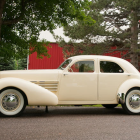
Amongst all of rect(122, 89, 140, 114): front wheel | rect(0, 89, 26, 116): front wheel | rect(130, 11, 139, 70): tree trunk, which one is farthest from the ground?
rect(130, 11, 139, 70): tree trunk

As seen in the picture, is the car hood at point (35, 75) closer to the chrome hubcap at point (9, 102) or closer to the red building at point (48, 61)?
the chrome hubcap at point (9, 102)

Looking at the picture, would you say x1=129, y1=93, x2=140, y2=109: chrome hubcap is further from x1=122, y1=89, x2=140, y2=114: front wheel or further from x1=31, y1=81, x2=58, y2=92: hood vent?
x1=31, y1=81, x2=58, y2=92: hood vent

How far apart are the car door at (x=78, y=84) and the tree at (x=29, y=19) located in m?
4.33

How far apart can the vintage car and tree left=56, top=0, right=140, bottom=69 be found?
9.79 m

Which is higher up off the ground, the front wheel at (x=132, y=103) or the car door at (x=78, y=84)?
the car door at (x=78, y=84)

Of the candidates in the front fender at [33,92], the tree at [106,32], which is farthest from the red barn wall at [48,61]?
the front fender at [33,92]

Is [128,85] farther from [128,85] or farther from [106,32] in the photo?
[106,32]

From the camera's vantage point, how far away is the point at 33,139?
13.8 ft

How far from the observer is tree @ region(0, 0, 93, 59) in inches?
420

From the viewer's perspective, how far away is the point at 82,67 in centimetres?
704

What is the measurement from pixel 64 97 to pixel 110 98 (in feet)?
4.34

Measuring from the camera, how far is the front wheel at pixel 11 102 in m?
6.32

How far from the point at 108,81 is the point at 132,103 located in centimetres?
94

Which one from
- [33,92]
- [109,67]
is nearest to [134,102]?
[109,67]
